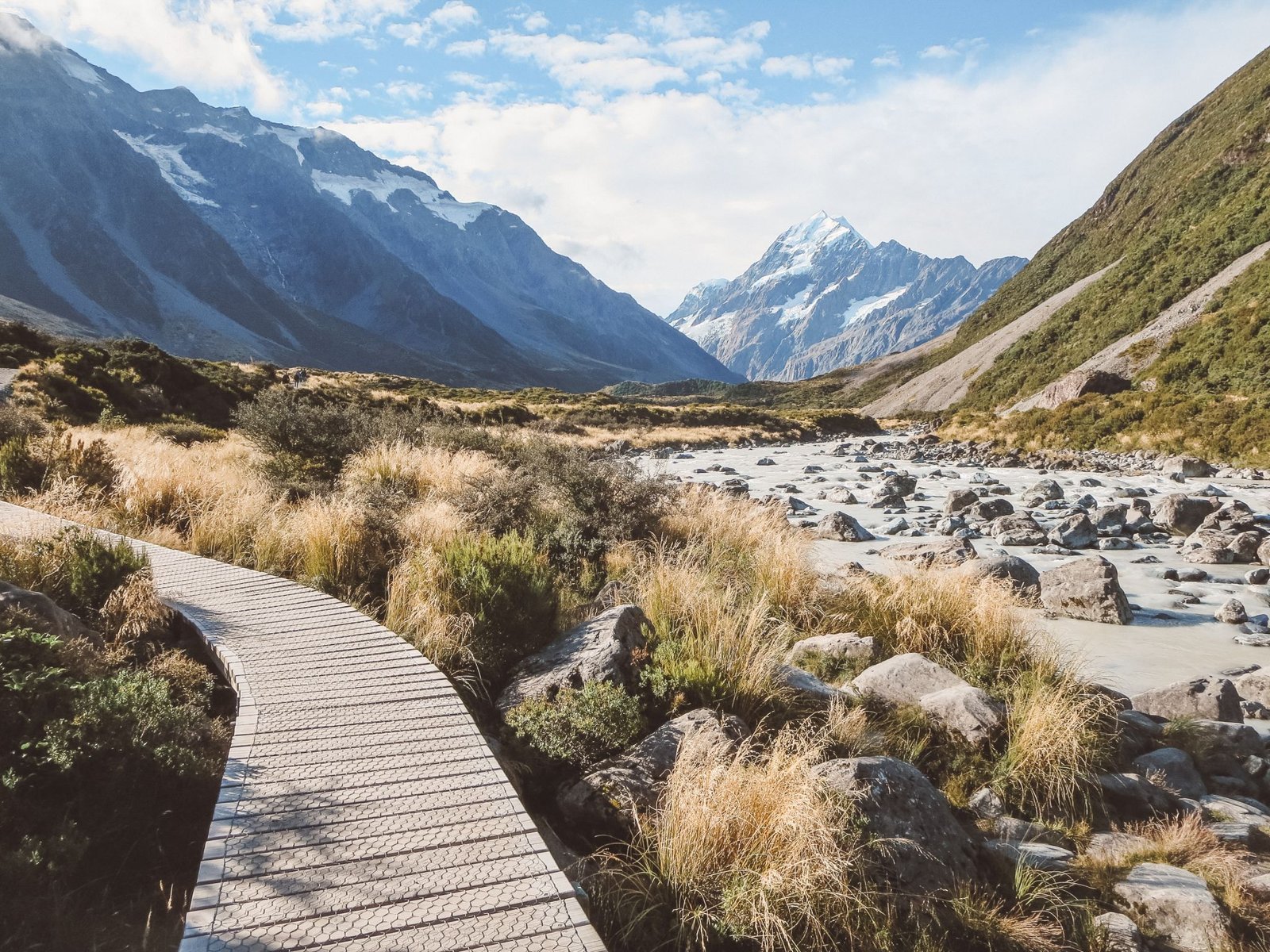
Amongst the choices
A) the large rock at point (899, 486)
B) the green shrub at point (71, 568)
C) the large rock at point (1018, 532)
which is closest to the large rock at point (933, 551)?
the large rock at point (1018, 532)

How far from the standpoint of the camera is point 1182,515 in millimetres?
14281

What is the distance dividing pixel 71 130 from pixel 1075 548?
875 ft

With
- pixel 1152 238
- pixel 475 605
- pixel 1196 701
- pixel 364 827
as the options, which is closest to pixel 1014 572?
pixel 1196 701

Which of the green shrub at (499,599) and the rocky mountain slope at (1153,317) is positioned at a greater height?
the rocky mountain slope at (1153,317)

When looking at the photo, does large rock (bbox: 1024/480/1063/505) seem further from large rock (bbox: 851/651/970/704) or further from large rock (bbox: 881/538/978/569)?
large rock (bbox: 851/651/970/704)

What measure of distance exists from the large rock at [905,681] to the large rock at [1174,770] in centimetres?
133

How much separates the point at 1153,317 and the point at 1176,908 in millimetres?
49419

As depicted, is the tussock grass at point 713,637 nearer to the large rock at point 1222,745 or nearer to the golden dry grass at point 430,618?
the golden dry grass at point 430,618

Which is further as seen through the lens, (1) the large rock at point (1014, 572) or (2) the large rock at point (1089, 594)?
(1) the large rock at point (1014, 572)

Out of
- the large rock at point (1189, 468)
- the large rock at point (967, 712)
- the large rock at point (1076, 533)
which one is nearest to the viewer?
the large rock at point (967, 712)

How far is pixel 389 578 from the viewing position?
7172mm

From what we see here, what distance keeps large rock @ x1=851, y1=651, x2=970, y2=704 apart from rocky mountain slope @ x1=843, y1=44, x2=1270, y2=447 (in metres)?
23.3

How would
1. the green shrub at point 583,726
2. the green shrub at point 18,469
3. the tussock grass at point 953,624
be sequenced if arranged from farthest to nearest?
the green shrub at point 18,469 < the tussock grass at point 953,624 < the green shrub at point 583,726

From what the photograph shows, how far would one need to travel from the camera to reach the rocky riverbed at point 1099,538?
8422mm
